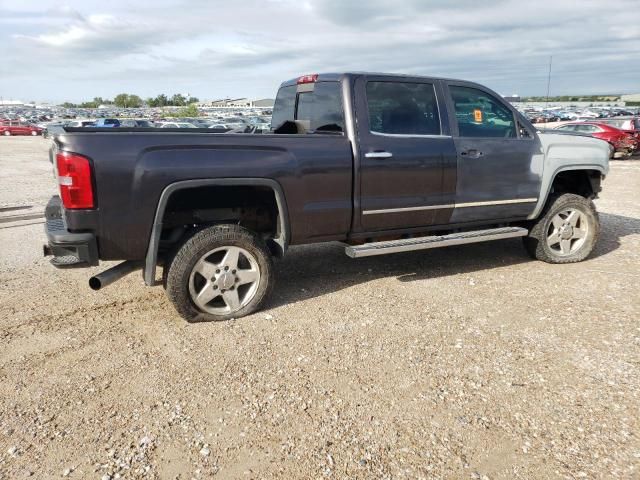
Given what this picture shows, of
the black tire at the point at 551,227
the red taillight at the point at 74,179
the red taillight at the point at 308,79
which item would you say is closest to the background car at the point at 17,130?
the red taillight at the point at 308,79

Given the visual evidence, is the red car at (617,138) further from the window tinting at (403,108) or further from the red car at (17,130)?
the red car at (17,130)

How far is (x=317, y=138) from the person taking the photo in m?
4.14

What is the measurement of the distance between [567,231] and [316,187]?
3210 millimetres

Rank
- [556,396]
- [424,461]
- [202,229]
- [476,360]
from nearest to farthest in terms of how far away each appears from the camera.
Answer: [424,461] < [556,396] < [476,360] < [202,229]

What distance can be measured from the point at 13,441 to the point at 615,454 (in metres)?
3.13

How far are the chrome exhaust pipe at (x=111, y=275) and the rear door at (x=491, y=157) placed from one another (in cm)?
301

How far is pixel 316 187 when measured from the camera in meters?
4.13

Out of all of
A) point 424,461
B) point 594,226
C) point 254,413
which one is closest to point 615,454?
point 424,461

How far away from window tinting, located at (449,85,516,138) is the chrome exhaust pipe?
3.26 metres

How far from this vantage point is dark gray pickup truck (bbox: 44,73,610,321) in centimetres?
353

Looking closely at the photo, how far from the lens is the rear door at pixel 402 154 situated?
4367mm

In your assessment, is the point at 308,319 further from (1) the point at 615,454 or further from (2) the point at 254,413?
(1) the point at 615,454

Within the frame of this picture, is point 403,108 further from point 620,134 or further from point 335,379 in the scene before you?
point 620,134

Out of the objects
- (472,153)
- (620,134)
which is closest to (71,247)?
(472,153)
